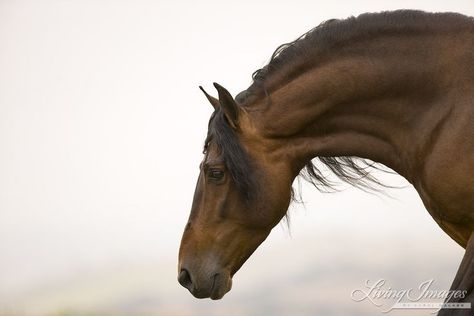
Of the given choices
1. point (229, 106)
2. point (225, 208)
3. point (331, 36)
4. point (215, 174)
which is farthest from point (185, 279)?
point (331, 36)

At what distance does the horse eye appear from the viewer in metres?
5.94

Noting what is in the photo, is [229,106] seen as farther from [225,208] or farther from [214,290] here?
[214,290]

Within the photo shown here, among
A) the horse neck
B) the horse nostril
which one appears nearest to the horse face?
the horse nostril

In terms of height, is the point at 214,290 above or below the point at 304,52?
below

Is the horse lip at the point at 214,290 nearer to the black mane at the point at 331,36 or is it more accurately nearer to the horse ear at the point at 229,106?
the horse ear at the point at 229,106

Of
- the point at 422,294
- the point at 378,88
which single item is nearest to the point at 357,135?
the point at 378,88

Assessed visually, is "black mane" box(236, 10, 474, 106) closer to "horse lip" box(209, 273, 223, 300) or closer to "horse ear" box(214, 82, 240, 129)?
"horse ear" box(214, 82, 240, 129)

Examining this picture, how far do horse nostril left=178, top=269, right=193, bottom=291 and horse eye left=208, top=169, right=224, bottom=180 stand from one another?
701 mm

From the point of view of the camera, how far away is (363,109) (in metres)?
5.94

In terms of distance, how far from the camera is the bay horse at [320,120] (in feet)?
18.6

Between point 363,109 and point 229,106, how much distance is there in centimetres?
95

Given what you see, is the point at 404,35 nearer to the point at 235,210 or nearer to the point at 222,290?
the point at 235,210

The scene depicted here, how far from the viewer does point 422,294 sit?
6016 mm

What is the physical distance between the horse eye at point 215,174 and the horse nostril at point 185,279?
2.30ft
